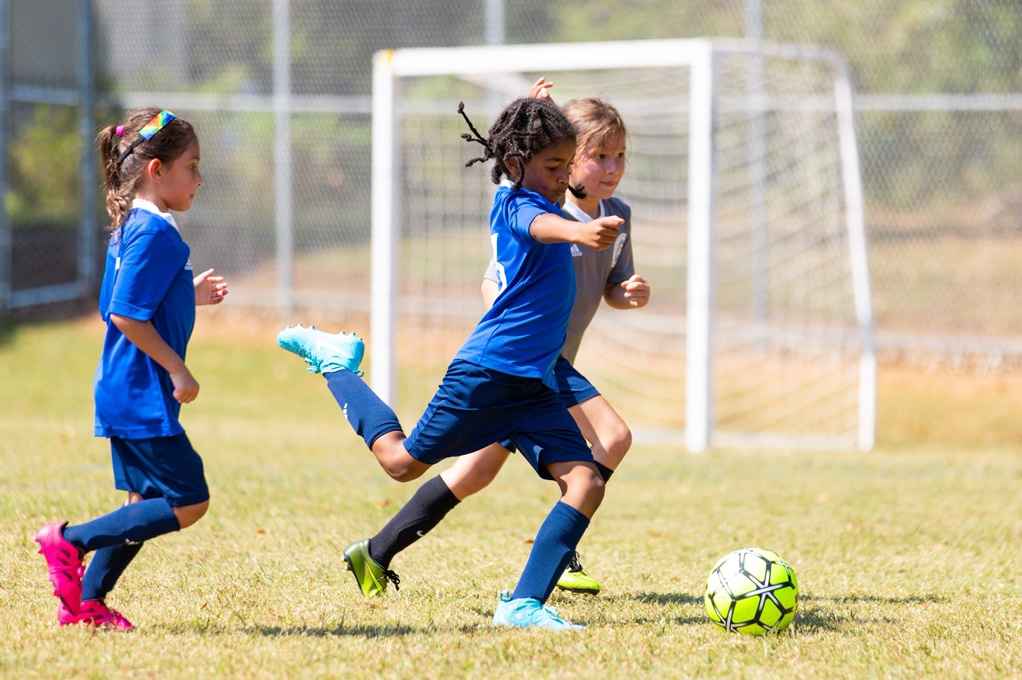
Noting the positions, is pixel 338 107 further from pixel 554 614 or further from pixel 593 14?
pixel 554 614

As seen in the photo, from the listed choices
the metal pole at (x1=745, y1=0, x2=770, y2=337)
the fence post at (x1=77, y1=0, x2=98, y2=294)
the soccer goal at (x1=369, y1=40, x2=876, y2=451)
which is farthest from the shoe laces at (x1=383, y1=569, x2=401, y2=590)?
the fence post at (x1=77, y1=0, x2=98, y2=294)

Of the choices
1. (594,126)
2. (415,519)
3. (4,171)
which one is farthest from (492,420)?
(4,171)

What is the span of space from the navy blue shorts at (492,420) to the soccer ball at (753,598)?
643mm

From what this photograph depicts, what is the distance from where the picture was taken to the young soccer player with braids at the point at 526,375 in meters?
3.98

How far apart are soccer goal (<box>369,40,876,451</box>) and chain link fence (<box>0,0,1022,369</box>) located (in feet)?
3.48

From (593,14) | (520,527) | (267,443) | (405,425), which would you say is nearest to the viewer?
(520,527)

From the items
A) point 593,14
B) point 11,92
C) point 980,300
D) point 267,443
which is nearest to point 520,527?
point 267,443

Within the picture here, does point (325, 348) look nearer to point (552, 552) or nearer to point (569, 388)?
point (569, 388)

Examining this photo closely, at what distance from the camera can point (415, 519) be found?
448 centimetres

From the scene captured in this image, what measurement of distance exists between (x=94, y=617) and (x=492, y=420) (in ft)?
4.76

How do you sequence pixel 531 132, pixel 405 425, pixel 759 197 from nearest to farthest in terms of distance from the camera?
pixel 531 132
pixel 405 425
pixel 759 197

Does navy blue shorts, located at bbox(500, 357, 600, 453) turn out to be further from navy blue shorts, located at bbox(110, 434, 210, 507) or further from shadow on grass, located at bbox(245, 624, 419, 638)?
navy blue shorts, located at bbox(110, 434, 210, 507)

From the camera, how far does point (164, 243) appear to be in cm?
379

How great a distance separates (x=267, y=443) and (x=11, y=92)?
7670 mm
